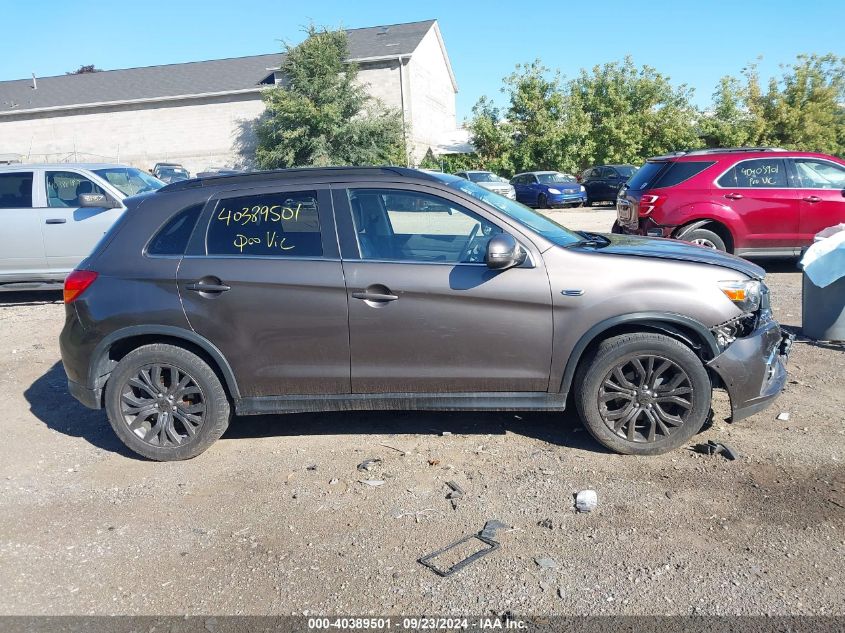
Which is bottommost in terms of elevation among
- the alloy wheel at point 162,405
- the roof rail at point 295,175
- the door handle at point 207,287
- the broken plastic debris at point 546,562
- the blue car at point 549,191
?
the broken plastic debris at point 546,562

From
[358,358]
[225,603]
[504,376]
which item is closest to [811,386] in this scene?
[504,376]

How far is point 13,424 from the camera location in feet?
18.7

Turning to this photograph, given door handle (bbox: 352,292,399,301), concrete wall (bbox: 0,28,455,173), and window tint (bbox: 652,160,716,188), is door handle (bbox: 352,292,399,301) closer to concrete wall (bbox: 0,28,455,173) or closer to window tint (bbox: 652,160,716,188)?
window tint (bbox: 652,160,716,188)

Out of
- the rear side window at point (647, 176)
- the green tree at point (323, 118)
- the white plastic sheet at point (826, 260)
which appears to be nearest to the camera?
the white plastic sheet at point (826, 260)

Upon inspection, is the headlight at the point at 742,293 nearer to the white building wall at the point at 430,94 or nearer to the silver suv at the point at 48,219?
the silver suv at the point at 48,219

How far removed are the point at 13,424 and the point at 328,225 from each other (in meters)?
3.20

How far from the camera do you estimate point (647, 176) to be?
10344 millimetres

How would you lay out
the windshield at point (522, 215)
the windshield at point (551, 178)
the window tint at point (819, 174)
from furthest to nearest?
the windshield at point (551, 178) < the window tint at point (819, 174) < the windshield at point (522, 215)

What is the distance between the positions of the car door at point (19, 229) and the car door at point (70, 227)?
0.12 m

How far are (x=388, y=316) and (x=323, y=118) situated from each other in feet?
100

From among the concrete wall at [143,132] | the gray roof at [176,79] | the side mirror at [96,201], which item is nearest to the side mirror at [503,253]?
the side mirror at [96,201]

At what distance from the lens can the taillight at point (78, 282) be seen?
190 inches

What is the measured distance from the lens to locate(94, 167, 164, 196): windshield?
400 inches

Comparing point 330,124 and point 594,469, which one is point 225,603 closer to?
point 594,469
